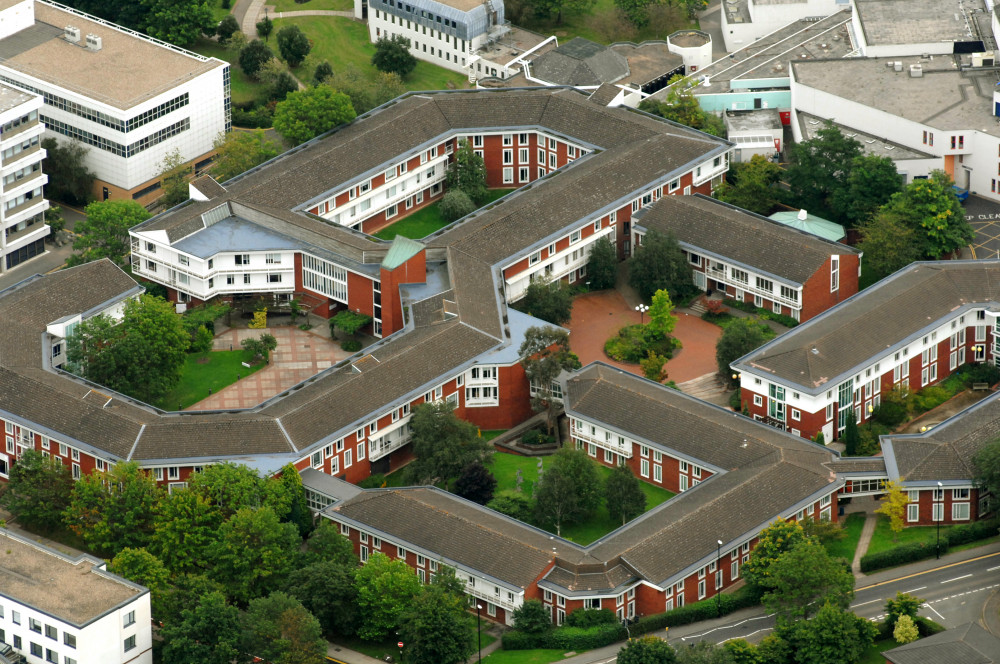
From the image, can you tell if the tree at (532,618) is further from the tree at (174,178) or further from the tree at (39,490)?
the tree at (174,178)

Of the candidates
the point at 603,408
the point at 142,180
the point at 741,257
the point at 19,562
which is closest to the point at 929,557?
the point at 603,408

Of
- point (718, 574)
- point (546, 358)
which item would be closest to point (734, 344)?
point (546, 358)

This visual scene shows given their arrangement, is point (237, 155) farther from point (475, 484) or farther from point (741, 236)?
point (475, 484)

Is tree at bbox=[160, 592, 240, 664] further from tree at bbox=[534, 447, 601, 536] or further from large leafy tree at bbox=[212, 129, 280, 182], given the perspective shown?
large leafy tree at bbox=[212, 129, 280, 182]

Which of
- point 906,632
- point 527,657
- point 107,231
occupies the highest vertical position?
point 107,231

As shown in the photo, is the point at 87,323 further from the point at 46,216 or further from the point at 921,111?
the point at 921,111

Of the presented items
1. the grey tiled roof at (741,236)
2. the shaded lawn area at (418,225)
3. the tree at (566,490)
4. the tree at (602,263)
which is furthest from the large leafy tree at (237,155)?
the tree at (566,490)

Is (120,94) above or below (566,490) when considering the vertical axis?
above
